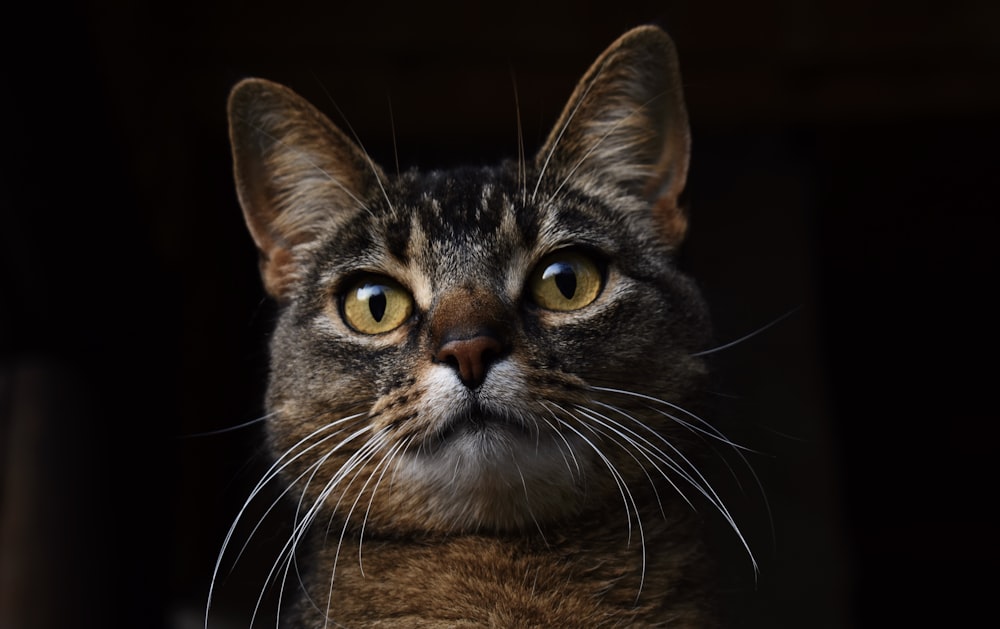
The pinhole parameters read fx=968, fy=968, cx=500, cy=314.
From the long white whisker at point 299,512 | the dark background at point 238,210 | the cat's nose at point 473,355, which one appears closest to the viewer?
the cat's nose at point 473,355

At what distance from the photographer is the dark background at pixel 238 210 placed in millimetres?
1944

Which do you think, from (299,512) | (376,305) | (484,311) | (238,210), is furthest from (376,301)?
(238,210)

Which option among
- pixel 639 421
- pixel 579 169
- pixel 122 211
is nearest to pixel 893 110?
pixel 579 169

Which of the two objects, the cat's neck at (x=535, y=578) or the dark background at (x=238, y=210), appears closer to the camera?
the cat's neck at (x=535, y=578)

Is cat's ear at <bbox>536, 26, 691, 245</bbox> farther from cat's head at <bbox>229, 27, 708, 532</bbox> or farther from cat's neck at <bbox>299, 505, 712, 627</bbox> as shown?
cat's neck at <bbox>299, 505, 712, 627</bbox>

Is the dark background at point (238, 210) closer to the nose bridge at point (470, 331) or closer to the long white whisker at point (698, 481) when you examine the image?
the long white whisker at point (698, 481)

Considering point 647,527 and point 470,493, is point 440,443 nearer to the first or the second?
point 470,493

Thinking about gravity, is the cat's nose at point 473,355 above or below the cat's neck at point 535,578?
above

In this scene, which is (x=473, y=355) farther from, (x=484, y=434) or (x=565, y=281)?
(x=565, y=281)

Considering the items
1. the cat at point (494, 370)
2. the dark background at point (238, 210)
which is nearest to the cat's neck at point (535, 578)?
the cat at point (494, 370)

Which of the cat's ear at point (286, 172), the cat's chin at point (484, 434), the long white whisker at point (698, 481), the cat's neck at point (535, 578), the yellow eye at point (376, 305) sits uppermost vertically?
the cat's ear at point (286, 172)

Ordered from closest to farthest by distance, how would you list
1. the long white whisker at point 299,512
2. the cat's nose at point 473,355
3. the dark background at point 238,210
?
the cat's nose at point 473,355, the long white whisker at point 299,512, the dark background at point 238,210

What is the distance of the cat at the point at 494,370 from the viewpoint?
3.55 ft

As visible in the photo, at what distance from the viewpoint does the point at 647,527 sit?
1186 millimetres
